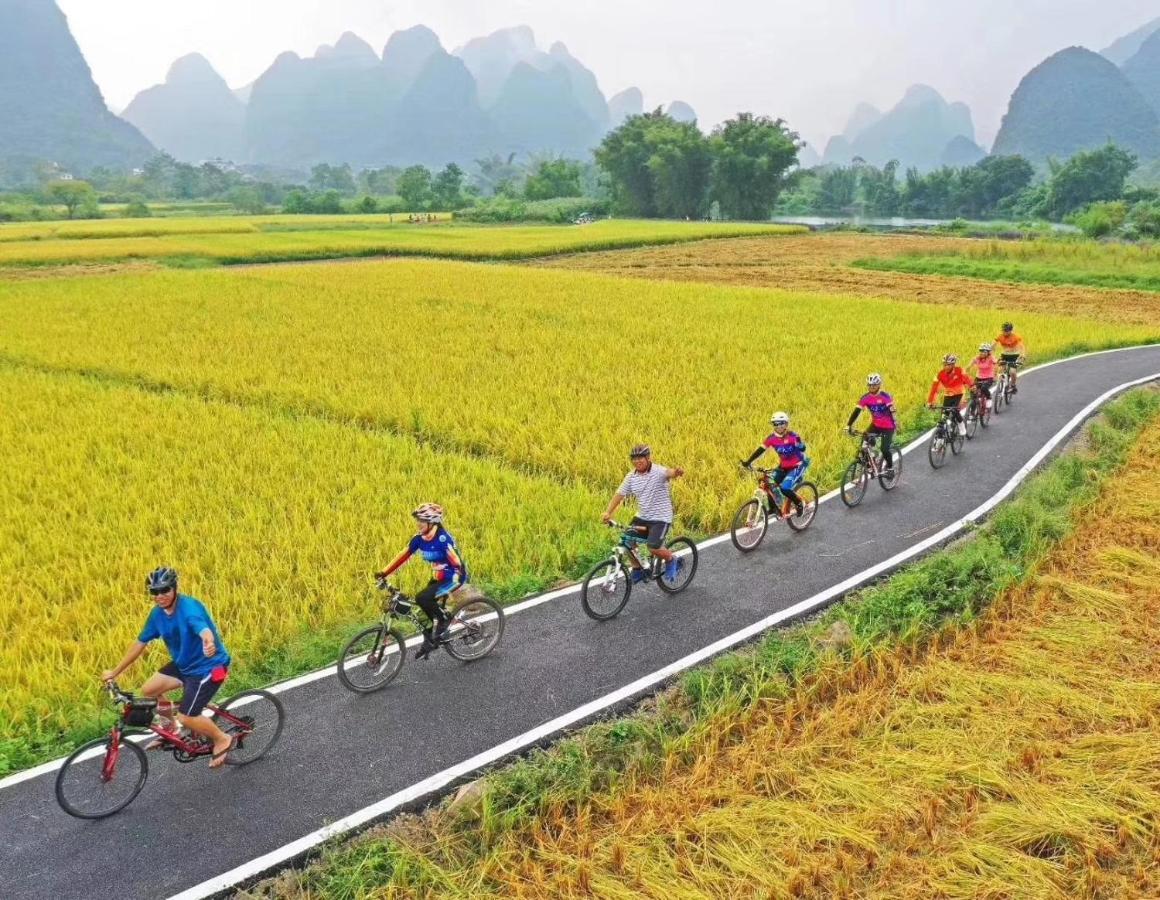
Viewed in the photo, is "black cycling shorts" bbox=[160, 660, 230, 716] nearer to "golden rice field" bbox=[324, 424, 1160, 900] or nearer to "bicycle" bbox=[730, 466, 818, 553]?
"golden rice field" bbox=[324, 424, 1160, 900]

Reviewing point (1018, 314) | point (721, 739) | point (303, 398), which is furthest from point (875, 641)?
point (1018, 314)

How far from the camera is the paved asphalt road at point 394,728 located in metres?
4.72

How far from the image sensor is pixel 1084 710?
5918mm

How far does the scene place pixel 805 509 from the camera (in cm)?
955

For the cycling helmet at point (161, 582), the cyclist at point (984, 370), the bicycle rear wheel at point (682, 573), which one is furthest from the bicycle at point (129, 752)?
the cyclist at point (984, 370)

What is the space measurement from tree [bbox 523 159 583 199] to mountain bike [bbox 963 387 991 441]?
99593mm

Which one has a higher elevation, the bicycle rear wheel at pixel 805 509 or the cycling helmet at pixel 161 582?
the cycling helmet at pixel 161 582

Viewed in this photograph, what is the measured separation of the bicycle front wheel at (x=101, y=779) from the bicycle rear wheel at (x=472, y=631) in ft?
7.83

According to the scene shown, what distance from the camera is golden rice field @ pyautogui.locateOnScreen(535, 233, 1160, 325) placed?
30.4 meters

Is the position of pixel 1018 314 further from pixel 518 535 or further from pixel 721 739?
pixel 721 739

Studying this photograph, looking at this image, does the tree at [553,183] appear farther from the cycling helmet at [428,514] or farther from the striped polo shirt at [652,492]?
the cycling helmet at [428,514]

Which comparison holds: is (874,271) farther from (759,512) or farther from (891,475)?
(759,512)

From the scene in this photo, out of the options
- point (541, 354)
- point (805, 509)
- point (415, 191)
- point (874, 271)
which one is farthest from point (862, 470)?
point (415, 191)

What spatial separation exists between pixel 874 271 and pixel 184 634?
42.9m
